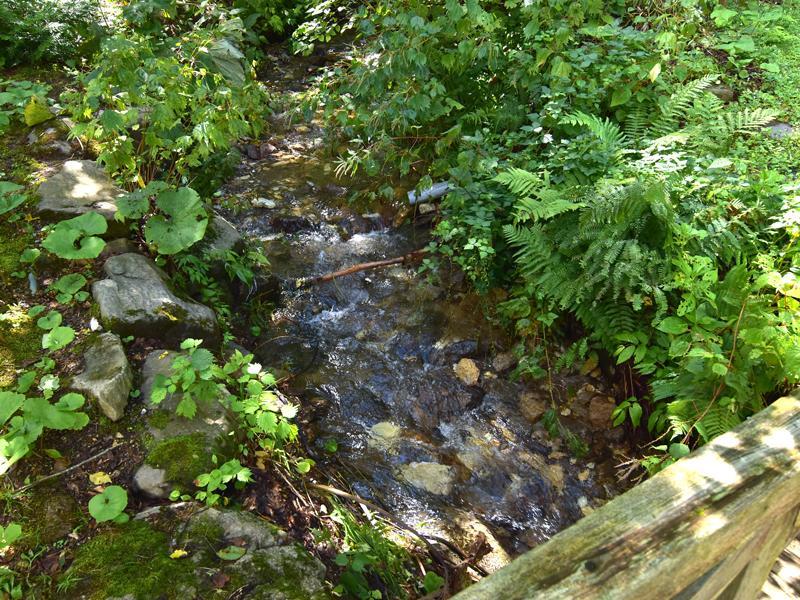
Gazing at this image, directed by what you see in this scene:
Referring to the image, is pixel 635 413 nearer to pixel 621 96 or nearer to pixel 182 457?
pixel 621 96

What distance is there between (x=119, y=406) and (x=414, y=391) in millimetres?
2207

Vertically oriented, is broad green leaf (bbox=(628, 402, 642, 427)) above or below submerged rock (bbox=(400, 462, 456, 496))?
above

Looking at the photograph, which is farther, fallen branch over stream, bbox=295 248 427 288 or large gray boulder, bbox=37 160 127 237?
fallen branch over stream, bbox=295 248 427 288

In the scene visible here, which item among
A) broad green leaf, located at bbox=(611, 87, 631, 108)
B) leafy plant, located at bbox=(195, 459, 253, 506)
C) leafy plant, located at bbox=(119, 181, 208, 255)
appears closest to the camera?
leafy plant, located at bbox=(195, 459, 253, 506)

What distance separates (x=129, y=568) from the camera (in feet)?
7.60

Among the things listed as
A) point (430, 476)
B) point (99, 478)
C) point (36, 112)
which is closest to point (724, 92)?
point (430, 476)

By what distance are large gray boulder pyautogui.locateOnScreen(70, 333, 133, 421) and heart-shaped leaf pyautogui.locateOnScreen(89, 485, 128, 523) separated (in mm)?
526

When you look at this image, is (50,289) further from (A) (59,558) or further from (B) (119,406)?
(A) (59,558)

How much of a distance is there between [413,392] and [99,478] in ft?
7.73

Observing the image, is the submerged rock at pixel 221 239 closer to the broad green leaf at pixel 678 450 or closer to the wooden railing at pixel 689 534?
the broad green leaf at pixel 678 450

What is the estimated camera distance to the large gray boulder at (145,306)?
3455 millimetres

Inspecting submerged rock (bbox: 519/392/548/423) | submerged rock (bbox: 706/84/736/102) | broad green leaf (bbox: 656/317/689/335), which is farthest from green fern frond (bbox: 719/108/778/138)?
submerged rock (bbox: 519/392/548/423)

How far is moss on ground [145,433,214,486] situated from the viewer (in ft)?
9.12

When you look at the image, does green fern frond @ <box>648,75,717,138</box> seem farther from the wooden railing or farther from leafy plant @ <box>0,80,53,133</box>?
leafy plant @ <box>0,80,53,133</box>
